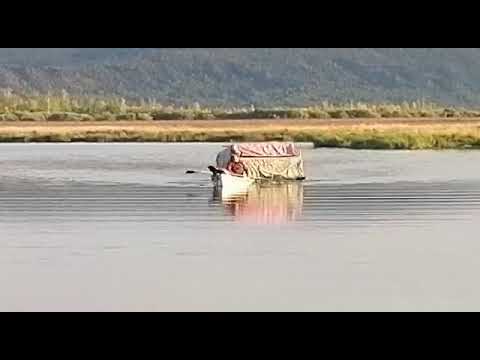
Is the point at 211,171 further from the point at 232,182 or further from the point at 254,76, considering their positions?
the point at 254,76

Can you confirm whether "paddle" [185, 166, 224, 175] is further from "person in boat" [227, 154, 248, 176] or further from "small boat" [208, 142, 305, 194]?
"person in boat" [227, 154, 248, 176]

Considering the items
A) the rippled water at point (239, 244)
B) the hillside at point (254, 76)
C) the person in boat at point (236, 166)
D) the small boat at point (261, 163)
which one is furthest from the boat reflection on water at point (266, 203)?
the hillside at point (254, 76)

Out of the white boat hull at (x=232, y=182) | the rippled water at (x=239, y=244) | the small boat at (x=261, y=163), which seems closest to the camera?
the rippled water at (x=239, y=244)

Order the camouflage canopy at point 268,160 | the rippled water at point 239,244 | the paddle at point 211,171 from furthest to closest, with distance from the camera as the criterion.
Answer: the camouflage canopy at point 268,160
the paddle at point 211,171
the rippled water at point 239,244

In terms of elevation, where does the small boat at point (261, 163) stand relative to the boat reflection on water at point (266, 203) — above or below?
above

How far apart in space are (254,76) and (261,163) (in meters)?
121

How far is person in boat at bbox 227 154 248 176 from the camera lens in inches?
1180

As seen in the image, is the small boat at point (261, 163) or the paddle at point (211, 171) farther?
the small boat at point (261, 163)

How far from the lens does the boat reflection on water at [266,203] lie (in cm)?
1936

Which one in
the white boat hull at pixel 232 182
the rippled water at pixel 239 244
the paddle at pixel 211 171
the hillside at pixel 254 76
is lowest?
the rippled water at pixel 239 244

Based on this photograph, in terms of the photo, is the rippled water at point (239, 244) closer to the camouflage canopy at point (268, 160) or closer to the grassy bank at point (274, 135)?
the camouflage canopy at point (268, 160)

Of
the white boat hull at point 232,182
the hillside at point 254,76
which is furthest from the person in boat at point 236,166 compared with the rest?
the hillside at point 254,76
